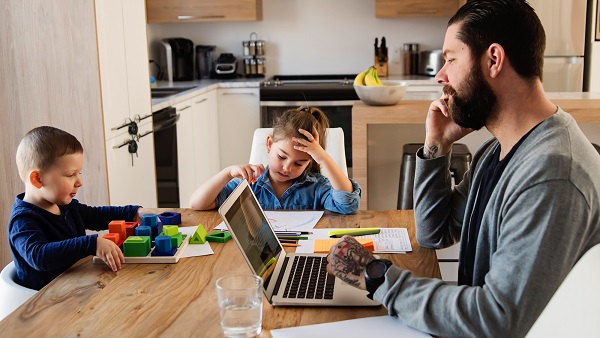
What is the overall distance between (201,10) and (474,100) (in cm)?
428

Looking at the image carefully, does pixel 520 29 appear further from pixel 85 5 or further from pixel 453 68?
pixel 85 5

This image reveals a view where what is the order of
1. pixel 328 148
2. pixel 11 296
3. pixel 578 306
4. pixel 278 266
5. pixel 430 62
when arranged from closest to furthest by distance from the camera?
1. pixel 578 306
2. pixel 278 266
3. pixel 11 296
4. pixel 328 148
5. pixel 430 62

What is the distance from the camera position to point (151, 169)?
3.74 meters

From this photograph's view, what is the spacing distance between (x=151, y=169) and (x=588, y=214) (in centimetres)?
284

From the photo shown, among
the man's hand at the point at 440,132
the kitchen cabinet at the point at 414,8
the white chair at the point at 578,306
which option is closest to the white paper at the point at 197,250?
the man's hand at the point at 440,132

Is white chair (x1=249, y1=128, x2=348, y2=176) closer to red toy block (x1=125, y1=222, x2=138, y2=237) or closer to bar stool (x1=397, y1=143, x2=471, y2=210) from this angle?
bar stool (x1=397, y1=143, x2=471, y2=210)

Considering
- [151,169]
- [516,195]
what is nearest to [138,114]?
[151,169]

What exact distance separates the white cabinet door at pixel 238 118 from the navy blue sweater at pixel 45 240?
10.6 feet

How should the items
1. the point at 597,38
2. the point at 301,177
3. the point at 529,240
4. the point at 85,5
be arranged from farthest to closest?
the point at 597,38 → the point at 85,5 → the point at 301,177 → the point at 529,240

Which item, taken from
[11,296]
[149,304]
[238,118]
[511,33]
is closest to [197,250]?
[149,304]

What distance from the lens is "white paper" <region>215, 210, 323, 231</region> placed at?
202 centimetres

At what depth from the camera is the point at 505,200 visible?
51.3 inches

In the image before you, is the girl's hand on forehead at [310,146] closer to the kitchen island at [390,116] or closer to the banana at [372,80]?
the kitchen island at [390,116]

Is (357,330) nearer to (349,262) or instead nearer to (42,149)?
(349,262)
